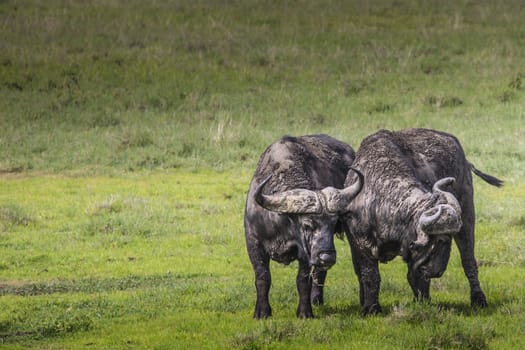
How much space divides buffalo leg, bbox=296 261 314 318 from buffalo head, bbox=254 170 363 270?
0.38m

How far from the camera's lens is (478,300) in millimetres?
11367

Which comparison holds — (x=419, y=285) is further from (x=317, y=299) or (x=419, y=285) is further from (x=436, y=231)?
(x=317, y=299)

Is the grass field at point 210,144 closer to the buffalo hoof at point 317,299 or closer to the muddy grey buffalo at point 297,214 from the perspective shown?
the buffalo hoof at point 317,299

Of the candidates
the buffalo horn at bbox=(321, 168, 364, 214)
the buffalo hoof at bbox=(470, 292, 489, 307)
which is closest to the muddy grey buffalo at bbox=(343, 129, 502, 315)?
the buffalo hoof at bbox=(470, 292, 489, 307)

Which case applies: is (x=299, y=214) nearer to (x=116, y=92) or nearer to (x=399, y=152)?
(x=399, y=152)

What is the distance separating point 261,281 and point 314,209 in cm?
125

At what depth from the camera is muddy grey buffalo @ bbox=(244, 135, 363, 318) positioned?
10.2 m

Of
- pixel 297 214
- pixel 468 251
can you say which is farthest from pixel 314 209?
pixel 468 251

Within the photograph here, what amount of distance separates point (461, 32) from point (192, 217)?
17779 millimetres

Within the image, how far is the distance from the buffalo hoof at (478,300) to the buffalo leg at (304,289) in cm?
192

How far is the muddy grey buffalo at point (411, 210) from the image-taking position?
1015 cm

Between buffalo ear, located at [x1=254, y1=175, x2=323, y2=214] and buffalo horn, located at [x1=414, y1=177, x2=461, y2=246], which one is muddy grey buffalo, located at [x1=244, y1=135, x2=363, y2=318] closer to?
buffalo ear, located at [x1=254, y1=175, x2=323, y2=214]

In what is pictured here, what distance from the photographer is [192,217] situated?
Answer: 17625mm

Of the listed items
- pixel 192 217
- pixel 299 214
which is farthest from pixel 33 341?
pixel 192 217
